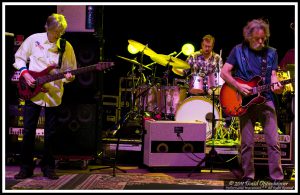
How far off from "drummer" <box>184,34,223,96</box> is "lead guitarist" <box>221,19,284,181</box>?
8.00ft

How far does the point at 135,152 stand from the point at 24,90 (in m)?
2.43

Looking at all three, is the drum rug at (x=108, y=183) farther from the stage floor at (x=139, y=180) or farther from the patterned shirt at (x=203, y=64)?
the patterned shirt at (x=203, y=64)

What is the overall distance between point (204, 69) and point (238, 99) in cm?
290

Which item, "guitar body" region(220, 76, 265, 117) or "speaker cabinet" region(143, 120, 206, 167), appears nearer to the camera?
"guitar body" region(220, 76, 265, 117)

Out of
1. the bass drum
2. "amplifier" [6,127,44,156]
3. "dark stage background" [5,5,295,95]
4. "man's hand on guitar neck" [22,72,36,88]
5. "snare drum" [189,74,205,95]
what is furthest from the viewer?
"dark stage background" [5,5,295,95]

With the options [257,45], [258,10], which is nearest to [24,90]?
[257,45]

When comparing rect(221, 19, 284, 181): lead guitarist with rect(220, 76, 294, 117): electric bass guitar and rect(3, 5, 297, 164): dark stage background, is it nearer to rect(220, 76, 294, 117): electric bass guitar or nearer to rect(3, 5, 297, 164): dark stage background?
rect(220, 76, 294, 117): electric bass guitar

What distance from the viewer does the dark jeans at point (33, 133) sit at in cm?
546

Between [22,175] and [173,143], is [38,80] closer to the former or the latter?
[22,175]

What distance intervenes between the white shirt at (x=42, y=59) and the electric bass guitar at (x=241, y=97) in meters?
2.09

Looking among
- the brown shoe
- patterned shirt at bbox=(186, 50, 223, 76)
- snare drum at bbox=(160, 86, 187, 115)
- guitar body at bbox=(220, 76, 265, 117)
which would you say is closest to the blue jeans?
guitar body at bbox=(220, 76, 265, 117)

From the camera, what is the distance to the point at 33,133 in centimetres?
551

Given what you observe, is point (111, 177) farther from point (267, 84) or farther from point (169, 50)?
point (169, 50)

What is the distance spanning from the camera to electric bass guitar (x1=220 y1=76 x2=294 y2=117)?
5.06m
